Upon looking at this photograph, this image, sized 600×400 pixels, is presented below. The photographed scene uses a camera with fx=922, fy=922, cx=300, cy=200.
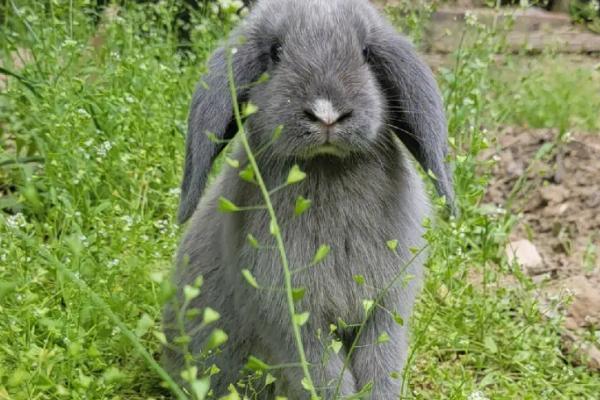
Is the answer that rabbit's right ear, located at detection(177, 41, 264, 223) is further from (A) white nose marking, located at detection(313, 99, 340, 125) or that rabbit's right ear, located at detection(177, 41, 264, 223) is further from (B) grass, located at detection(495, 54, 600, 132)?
(B) grass, located at detection(495, 54, 600, 132)

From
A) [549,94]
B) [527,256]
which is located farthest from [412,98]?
[549,94]

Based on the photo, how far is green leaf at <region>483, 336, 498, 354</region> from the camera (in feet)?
13.1

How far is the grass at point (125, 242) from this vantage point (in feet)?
11.1

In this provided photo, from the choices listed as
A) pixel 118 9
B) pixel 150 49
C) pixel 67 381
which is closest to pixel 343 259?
pixel 67 381

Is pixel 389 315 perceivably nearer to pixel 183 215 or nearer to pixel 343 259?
pixel 343 259

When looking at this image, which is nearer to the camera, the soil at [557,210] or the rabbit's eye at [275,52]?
the rabbit's eye at [275,52]

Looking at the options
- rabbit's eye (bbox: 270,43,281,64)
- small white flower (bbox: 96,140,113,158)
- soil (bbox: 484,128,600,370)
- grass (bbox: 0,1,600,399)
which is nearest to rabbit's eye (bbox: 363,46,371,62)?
rabbit's eye (bbox: 270,43,281,64)

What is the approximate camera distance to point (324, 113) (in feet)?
8.80

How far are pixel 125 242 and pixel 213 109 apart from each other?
44.7 inches

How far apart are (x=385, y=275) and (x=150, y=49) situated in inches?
116

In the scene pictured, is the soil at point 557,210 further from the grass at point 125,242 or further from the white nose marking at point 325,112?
the white nose marking at point 325,112

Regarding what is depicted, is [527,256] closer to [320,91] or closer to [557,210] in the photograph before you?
[557,210]

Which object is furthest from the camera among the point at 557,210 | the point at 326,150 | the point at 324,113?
the point at 557,210

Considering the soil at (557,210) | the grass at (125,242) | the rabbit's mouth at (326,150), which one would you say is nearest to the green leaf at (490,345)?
the grass at (125,242)
